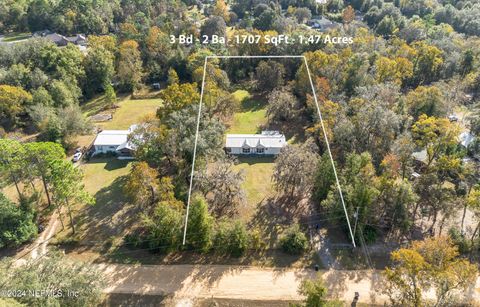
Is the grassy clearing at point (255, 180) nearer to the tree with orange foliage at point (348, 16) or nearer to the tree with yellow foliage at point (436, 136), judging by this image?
the tree with yellow foliage at point (436, 136)

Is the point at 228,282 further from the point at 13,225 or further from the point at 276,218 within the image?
the point at 13,225

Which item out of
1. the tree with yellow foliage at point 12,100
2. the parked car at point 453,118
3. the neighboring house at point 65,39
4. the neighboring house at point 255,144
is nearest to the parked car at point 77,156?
the tree with yellow foliage at point 12,100

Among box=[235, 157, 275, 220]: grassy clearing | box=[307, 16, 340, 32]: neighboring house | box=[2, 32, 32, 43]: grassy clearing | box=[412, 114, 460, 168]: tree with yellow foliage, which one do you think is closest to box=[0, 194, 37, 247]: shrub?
box=[235, 157, 275, 220]: grassy clearing

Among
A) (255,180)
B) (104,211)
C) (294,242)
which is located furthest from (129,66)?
(294,242)

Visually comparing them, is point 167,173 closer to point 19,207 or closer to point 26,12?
point 19,207

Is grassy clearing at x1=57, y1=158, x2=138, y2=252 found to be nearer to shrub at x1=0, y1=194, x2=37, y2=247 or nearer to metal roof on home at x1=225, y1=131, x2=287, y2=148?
shrub at x1=0, y1=194, x2=37, y2=247

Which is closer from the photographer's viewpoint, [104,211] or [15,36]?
[104,211]
